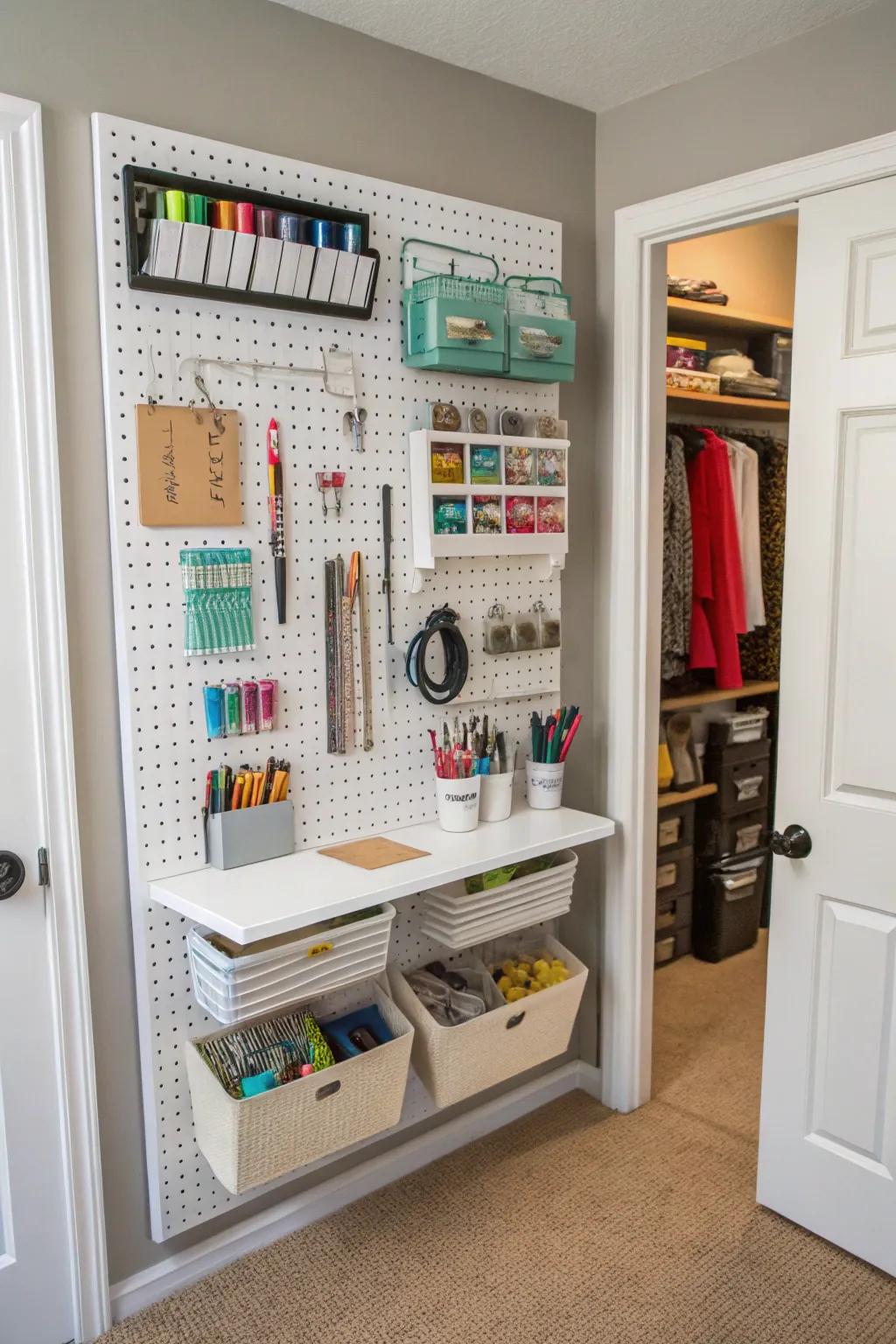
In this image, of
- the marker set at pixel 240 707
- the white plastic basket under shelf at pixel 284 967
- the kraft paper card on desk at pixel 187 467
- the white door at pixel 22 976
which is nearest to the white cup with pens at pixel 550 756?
the white plastic basket under shelf at pixel 284 967

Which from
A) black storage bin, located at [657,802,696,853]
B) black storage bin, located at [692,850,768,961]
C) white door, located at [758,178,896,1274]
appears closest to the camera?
white door, located at [758,178,896,1274]

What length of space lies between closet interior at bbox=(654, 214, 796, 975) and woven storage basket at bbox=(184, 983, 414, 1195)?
5.78 feet

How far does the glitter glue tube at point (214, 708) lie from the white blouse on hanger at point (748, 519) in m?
2.38

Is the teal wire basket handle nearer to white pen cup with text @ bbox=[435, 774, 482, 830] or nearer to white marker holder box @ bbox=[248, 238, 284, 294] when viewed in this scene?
white marker holder box @ bbox=[248, 238, 284, 294]

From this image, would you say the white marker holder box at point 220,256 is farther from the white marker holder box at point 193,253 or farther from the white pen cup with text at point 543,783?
the white pen cup with text at point 543,783

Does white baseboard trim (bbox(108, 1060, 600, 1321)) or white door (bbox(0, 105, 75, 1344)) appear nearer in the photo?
white door (bbox(0, 105, 75, 1344))

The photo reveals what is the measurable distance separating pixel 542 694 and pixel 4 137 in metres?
→ 1.63

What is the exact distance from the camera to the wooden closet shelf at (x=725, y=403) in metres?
3.51

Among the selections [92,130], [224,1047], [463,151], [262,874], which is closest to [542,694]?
[262,874]

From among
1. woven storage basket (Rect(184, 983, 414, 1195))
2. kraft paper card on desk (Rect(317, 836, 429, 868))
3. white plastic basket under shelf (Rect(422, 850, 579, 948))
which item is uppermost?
kraft paper card on desk (Rect(317, 836, 429, 868))

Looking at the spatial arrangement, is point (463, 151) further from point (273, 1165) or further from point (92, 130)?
point (273, 1165)

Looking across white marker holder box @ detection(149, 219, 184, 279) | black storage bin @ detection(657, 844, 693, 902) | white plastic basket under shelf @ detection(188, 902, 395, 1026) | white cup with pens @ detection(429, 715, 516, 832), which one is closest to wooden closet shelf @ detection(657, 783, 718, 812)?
black storage bin @ detection(657, 844, 693, 902)

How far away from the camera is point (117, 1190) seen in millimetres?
1999

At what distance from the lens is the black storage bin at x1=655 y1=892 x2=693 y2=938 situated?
3744mm
